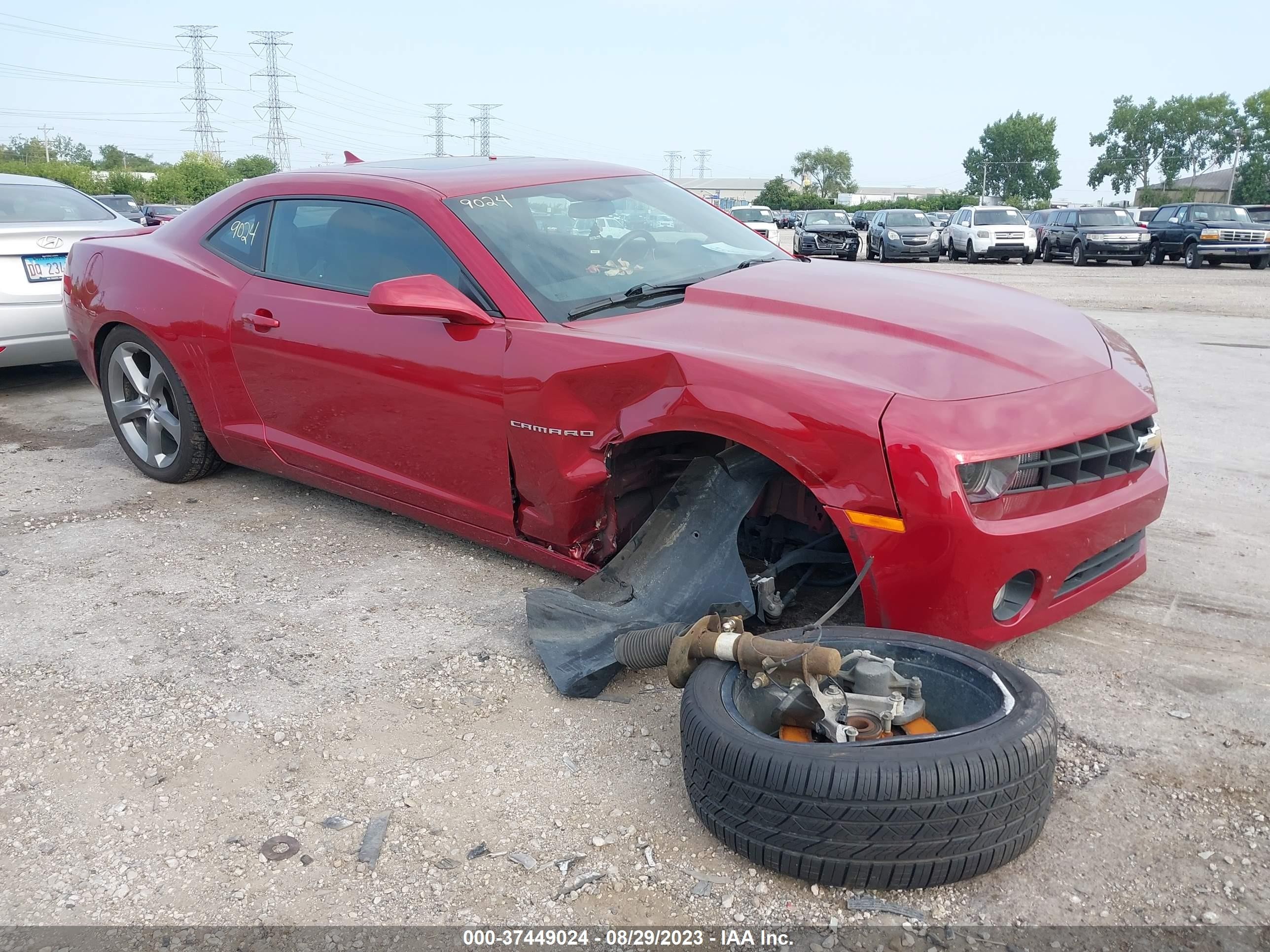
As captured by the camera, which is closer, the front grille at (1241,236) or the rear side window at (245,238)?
the rear side window at (245,238)

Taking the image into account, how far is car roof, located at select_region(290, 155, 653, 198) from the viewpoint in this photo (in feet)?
12.5

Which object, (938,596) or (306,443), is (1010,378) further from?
(306,443)

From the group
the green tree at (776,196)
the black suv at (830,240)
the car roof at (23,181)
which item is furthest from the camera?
the green tree at (776,196)

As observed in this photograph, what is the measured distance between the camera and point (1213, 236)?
21.7 m

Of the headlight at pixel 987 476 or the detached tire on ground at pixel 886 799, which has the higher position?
the headlight at pixel 987 476

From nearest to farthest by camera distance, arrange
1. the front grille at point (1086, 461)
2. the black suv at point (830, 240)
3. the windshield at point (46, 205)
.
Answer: the front grille at point (1086, 461)
the windshield at point (46, 205)
the black suv at point (830, 240)

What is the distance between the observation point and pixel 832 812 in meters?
2.04

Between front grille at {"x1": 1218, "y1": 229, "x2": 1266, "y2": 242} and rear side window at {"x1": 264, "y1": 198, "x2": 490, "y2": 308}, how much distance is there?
2245 centimetres

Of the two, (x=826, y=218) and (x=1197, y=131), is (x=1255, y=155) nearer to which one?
(x=1197, y=131)

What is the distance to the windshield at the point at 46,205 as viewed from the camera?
7.02 metres

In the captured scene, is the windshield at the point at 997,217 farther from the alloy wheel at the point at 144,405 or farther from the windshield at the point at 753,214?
the alloy wheel at the point at 144,405

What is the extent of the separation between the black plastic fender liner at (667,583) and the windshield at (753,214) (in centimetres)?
2498

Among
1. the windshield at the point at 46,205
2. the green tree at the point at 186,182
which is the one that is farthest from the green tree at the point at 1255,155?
the windshield at the point at 46,205

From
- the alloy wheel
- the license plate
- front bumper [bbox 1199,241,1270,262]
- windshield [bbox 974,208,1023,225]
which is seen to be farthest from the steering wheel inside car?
windshield [bbox 974,208,1023,225]
